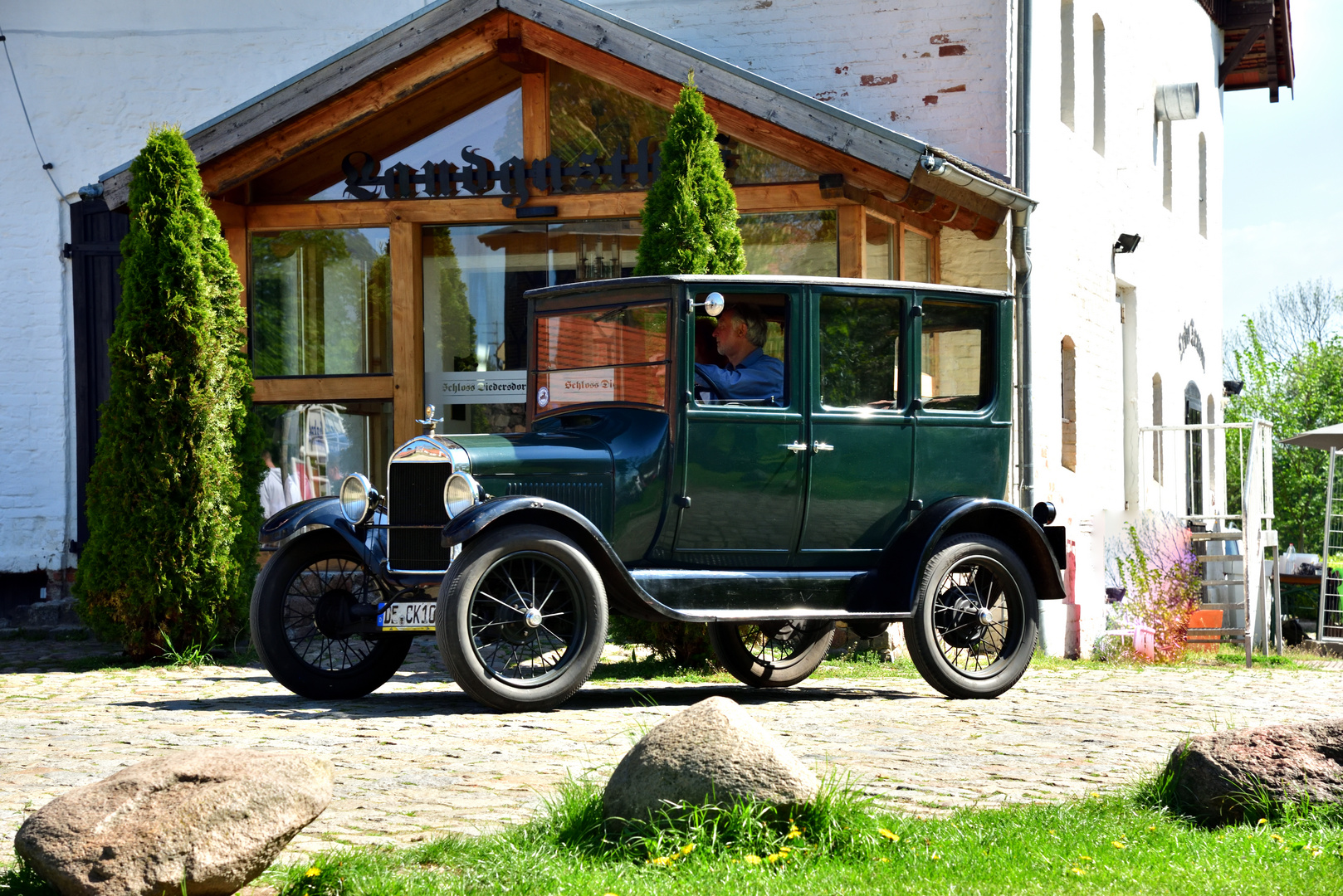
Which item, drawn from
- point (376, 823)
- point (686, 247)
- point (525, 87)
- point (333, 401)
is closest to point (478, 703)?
point (376, 823)

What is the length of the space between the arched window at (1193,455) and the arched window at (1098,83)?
468 cm

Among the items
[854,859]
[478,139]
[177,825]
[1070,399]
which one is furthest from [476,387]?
[177,825]

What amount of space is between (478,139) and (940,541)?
590 centimetres

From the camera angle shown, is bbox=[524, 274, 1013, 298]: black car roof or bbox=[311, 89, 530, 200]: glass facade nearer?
bbox=[524, 274, 1013, 298]: black car roof

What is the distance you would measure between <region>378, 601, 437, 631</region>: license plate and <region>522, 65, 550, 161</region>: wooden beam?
222 inches

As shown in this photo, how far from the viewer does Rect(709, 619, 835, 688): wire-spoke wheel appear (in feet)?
26.3

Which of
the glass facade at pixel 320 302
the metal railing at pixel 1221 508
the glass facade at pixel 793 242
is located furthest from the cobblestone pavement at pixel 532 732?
the metal railing at pixel 1221 508

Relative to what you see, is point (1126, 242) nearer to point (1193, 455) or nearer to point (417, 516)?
point (1193, 455)

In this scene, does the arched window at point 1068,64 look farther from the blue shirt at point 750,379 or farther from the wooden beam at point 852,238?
the blue shirt at point 750,379

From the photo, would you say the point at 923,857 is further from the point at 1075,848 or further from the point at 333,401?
the point at 333,401

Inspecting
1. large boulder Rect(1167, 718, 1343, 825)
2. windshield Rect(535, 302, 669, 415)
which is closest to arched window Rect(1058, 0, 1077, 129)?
windshield Rect(535, 302, 669, 415)

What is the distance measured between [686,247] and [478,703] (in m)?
3.60

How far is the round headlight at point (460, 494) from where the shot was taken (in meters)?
6.64

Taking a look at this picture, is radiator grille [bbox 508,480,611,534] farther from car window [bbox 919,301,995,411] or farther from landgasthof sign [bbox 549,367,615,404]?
car window [bbox 919,301,995,411]
